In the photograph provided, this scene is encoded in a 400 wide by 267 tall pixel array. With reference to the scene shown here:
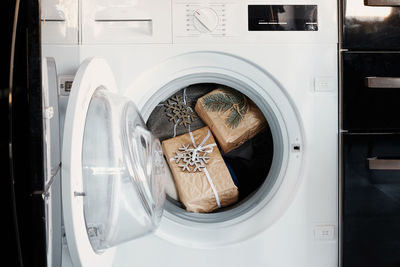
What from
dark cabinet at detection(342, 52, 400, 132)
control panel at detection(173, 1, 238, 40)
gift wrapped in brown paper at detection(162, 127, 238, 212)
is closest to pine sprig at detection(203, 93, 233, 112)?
gift wrapped in brown paper at detection(162, 127, 238, 212)

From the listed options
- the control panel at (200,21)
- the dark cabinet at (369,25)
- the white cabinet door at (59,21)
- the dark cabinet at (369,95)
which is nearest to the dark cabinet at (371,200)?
the dark cabinet at (369,95)

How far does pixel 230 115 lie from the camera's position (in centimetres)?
124

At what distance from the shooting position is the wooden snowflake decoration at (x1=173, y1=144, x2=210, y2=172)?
48.5 inches

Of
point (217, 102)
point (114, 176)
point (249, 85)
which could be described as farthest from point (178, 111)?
point (114, 176)

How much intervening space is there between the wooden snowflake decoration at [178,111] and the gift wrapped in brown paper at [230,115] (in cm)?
5

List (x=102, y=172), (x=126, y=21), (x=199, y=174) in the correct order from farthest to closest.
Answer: (x=199, y=174), (x=126, y=21), (x=102, y=172)

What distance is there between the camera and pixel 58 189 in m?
0.69

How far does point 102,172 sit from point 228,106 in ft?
1.89

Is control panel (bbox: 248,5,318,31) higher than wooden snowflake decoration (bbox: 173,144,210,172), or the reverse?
control panel (bbox: 248,5,318,31)

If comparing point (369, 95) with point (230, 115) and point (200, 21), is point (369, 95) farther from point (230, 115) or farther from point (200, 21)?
point (200, 21)

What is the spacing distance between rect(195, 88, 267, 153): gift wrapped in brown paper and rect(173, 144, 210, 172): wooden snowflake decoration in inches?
3.2

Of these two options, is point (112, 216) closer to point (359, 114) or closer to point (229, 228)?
point (229, 228)

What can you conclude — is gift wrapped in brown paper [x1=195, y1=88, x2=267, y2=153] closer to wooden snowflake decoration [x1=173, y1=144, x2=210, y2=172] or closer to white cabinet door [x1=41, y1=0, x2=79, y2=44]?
wooden snowflake decoration [x1=173, y1=144, x2=210, y2=172]

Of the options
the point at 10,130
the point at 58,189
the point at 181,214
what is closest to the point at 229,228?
the point at 181,214
